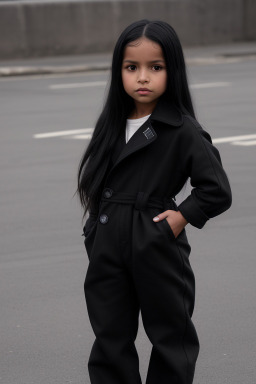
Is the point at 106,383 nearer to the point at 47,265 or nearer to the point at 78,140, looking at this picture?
the point at 47,265

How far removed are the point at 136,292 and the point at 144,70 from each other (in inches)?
30.8

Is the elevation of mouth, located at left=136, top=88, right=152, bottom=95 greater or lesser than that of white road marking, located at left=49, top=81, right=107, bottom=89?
greater

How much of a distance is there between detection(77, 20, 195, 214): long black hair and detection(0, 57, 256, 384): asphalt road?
125cm

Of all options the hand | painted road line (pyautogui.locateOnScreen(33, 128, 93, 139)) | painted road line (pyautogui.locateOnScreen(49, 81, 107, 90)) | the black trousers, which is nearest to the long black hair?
the black trousers

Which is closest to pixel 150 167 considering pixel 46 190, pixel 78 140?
pixel 46 190

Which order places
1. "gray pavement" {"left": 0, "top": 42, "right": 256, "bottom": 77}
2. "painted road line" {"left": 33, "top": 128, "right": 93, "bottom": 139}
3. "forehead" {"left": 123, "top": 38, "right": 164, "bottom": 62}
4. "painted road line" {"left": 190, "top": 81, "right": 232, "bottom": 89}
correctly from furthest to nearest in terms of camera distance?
"gray pavement" {"left": 0, "top": 42, "right": 256, "bottom": 77}, "painted road line" {"left": 190, "top": 81, "right": 232, "bottom": 89}, "painted road line" {"left": 33, "top": 128, "right": 93, "bottom": 139}, "forehead" {"left": 123, "top": 38, "right": 164, "bottom": 62}

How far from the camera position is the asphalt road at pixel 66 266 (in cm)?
465

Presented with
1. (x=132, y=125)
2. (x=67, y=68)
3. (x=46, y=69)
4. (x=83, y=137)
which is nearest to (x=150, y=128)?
(x=132, y=125)

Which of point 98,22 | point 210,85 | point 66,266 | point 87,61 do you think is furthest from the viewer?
point 98,22

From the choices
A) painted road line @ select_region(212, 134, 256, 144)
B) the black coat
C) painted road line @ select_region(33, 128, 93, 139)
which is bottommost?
painted road line @ select_region(33, 128, 93, 139)

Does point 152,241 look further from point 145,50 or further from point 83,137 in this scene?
point 83,137

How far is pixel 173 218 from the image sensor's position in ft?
11.1

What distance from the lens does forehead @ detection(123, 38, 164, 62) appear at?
11.0ft

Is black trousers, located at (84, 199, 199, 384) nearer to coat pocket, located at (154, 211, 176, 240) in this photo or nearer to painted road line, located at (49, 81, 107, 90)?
coat pocket, located at (154, 211, 176, 240)
